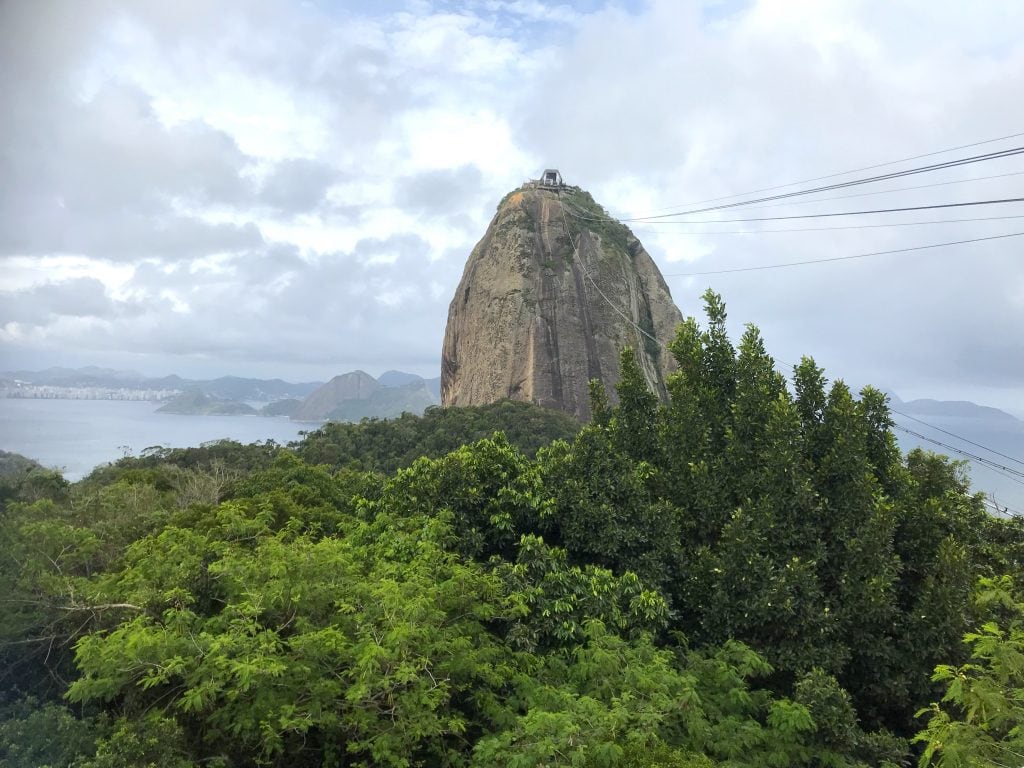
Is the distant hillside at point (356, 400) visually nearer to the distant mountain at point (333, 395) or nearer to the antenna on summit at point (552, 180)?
the distant mountain at point (333, 395)

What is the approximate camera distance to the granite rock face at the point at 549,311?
159 feet

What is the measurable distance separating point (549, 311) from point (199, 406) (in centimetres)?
6873

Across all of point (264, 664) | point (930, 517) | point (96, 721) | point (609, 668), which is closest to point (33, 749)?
point (96, 721)

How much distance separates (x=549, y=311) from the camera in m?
49.7

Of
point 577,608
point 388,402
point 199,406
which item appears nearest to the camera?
point 577,608

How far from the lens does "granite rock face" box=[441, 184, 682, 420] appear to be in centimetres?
4841

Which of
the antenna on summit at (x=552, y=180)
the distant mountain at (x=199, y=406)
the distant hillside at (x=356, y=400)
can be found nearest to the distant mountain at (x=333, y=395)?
A: the distant hillside at (x=356, y=400)

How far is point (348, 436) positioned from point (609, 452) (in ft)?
101

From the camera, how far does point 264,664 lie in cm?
633

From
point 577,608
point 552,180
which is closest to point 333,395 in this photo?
point 552,180

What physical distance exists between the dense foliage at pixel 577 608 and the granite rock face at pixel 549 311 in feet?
112

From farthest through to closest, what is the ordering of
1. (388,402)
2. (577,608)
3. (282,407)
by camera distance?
(388,402)
(282,407)
(577,608)

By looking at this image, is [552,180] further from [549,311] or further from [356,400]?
[356,400]

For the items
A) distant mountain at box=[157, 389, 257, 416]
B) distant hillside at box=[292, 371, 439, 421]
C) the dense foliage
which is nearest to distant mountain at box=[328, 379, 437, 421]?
distant hillside at box=[292, 371, 439, 421]
